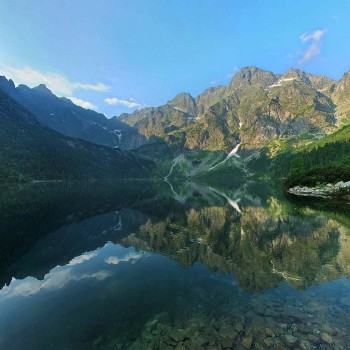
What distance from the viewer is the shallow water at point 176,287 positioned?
58.4 feet

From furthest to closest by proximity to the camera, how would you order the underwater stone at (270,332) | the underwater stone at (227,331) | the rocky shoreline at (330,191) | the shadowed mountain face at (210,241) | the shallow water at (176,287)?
the rocky shoreline at (330,191)
the shadowed mountain face at (210,241)
the shallow water at (176,287)
the underwater stone at (227,331)
the underwater stone at (270,332)

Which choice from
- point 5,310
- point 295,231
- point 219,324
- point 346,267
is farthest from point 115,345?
point 295,231

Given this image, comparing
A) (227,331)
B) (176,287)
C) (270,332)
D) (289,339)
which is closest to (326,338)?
(289,339)

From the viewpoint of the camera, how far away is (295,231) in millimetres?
48062

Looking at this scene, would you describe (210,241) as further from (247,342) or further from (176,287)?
(247,342)

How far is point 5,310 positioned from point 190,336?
14.3 metres

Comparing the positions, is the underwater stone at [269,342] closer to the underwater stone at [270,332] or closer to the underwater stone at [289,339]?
the underwater stone at [270,332]

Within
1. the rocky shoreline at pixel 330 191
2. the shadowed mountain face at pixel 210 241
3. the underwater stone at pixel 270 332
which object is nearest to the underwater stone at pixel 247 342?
the underwater stone at pixel 270 332

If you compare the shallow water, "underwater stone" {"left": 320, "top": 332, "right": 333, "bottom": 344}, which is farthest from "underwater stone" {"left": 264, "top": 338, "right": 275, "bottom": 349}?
"underwater stone" {"left": 320, "top": 332, "right": 333, "bottom": 344}

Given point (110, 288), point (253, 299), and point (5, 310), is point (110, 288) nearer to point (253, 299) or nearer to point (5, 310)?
point (5, 310)

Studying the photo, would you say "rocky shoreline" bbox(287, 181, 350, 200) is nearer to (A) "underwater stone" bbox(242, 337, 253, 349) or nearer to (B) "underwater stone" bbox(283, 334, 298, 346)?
(B) "underwater stone" bbox(283, 334, 298, 346)

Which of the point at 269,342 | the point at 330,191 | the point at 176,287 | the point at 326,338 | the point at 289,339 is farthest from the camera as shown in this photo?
the point at 330,191

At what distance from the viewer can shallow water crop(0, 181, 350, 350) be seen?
17.8 meters

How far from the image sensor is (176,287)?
26.3m
